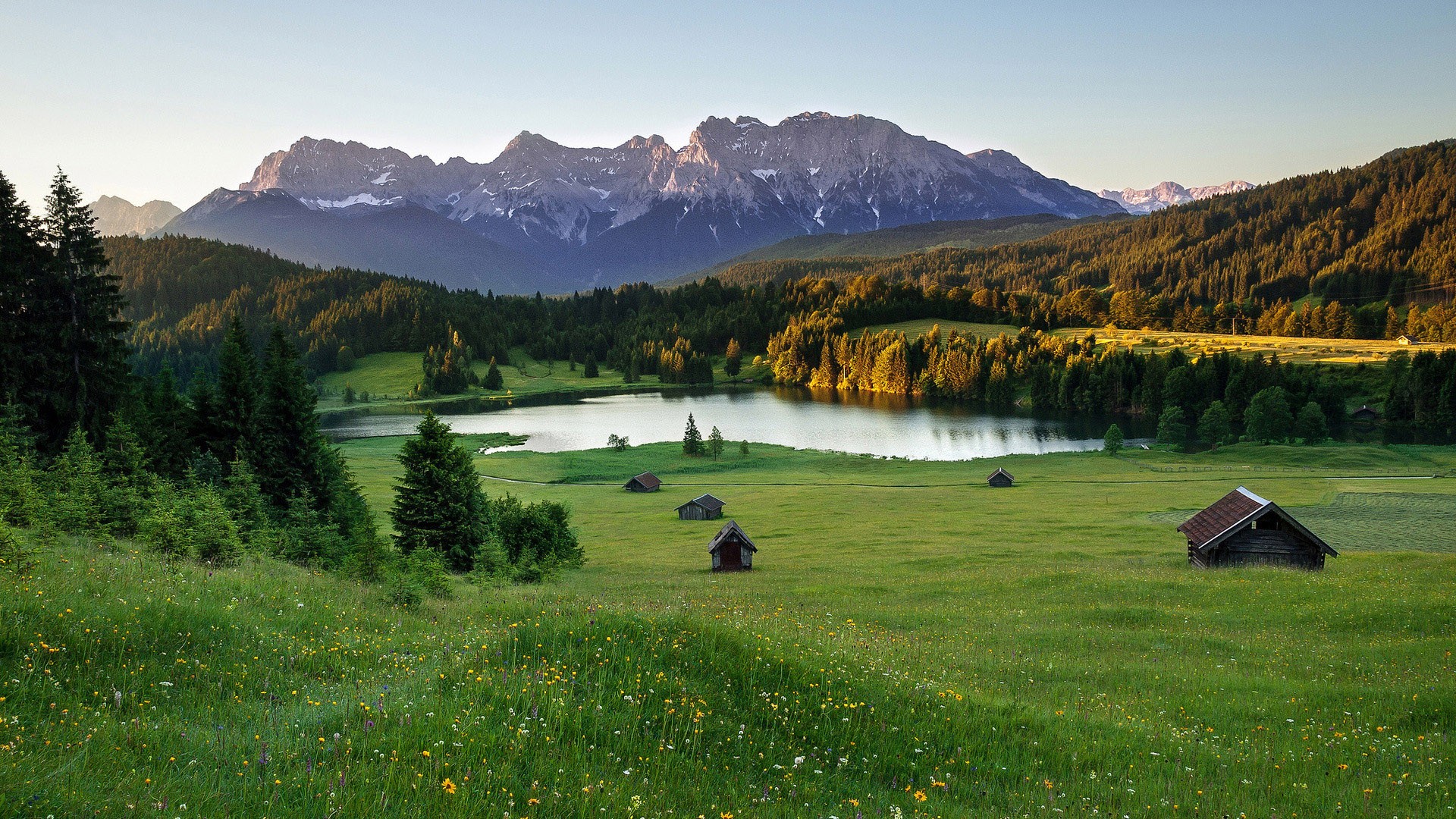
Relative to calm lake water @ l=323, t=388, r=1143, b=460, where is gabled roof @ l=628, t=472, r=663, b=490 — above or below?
below

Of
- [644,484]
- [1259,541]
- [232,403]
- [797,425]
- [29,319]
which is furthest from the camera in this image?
[797,425]

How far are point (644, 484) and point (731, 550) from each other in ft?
121

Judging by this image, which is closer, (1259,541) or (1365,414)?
(1259,541)

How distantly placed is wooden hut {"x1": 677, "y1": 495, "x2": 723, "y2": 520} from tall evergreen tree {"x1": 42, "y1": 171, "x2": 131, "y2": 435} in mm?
39019

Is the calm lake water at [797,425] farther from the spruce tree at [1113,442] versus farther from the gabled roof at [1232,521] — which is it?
Answer: the gabled roof at [1232,521]

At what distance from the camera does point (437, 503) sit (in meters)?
36.3

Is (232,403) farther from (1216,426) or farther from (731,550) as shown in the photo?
(1216,426)

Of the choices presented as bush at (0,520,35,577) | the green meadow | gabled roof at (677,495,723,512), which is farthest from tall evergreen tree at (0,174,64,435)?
gabled roof at (677,495,723,512)

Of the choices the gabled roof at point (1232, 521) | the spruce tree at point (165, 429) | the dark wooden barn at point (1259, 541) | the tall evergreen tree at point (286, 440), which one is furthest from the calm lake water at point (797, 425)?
the tall evergreen tree at point (286, 440)

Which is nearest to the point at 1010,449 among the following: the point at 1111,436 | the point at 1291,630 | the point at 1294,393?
the point at 1111,436

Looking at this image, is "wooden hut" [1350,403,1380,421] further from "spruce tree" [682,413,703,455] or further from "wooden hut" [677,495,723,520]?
"wooden hut" [677,495,723,520]

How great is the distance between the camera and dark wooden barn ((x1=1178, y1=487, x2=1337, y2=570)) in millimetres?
37156

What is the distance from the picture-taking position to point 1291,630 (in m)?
22.8

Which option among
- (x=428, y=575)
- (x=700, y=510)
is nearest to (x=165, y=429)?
(x=428, y=575)
